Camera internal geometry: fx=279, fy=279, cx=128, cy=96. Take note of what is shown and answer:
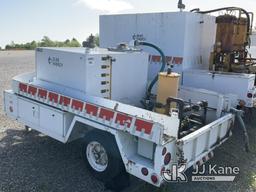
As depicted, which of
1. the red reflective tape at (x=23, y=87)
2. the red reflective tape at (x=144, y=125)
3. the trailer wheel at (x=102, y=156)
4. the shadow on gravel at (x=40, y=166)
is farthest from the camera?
the red reflective tape at (x=23, y=87)

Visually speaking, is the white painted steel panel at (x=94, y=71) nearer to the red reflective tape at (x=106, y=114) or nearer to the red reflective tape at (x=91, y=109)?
the red reflective tape at (x=91, y=109)

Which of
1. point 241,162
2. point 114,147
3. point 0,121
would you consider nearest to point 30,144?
point 0,121

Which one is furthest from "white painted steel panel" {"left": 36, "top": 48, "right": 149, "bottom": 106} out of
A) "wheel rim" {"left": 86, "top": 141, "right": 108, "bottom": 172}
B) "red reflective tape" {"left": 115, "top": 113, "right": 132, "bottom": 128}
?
"red reflective tape" {"left": 115, "top": 113, "right": 132, "bottom": 128}

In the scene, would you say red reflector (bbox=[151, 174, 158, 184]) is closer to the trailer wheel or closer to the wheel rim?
the trailer wheel

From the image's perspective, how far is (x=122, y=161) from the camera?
11.1ft

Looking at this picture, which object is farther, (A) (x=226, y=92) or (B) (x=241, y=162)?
(A) (x=226, y=92)

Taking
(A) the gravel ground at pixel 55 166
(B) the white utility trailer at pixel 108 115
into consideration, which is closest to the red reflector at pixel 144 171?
(B) the white utility trailer at pixel 108 115

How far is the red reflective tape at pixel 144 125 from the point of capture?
2877 mm

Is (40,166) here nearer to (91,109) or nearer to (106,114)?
(91,109)

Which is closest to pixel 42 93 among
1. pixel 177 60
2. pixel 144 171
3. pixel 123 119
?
pixel 123 119

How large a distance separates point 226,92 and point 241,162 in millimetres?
1327

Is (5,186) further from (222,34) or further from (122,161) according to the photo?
(222,34)

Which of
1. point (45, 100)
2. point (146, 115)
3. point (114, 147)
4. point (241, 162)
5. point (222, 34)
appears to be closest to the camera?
point (146, 115)

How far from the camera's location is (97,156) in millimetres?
3682
